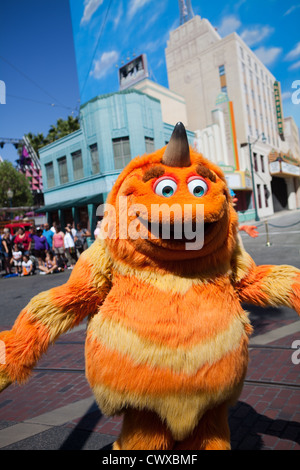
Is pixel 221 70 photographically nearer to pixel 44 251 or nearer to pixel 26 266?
pixel 44 251

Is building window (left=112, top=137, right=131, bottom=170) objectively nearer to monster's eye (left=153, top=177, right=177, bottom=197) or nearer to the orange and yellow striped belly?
monster's eye (left=153, top=177, right=177, bottom=197)

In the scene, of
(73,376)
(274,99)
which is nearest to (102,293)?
(73,376)

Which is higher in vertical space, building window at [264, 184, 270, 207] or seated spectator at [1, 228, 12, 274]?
building window at [264, 184, 270, 207]

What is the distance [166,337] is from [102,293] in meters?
0.43

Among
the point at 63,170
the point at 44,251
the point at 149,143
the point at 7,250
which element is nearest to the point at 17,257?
the point at 7,250

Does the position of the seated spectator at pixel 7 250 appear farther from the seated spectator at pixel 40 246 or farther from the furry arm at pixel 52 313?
the furry arm at pixel 52 313

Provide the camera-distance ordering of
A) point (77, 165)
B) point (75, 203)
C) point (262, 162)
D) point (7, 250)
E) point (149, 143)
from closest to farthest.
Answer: point (7, 250) → point (149, 143) → point (75, 203) → point (77, 165) → point (262, 162)

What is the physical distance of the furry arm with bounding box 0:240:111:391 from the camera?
4.73 feet

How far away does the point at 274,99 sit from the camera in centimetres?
3459

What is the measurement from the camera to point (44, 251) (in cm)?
1130

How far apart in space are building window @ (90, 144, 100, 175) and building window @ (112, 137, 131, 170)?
3.95 feet

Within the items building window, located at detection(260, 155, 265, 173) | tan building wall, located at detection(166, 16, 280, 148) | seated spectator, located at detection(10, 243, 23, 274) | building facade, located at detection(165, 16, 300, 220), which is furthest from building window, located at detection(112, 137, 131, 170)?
building window, located at detection(260, 155, 265, 173)

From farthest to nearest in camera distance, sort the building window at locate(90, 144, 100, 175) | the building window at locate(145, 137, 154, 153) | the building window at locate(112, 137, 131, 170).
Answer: the building window at locate(90, 144, 100, 175) < the building window at locate(145, 137, 154, 153) < the building window at locate(112, 137, 131, 170)

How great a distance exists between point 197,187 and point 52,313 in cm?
87
